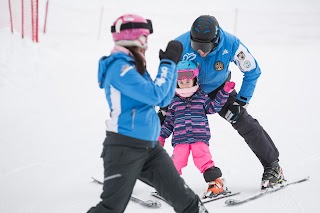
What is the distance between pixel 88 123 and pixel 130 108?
4.48 meters

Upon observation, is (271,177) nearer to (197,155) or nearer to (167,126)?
(197,155)

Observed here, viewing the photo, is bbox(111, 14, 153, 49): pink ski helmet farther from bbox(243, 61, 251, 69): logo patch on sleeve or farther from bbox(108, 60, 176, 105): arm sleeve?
bbox(243, 61, 251, 69): logo patch on sleeve

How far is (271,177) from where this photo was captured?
179 inches

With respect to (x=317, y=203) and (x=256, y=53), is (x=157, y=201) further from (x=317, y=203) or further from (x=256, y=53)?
(x=256, y=53)

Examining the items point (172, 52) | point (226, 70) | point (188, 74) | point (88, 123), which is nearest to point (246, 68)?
point (226, 70)

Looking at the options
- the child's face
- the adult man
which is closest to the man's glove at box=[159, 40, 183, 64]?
the adult man

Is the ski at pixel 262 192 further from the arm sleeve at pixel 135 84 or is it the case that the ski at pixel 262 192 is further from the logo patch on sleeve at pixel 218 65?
the arm sleeve at pixel 135 84

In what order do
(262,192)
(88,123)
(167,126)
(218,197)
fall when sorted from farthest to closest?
1. (88,123)
2. (167,126)
3. (262,192)
4. (218,197)

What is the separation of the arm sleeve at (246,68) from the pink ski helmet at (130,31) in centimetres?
159

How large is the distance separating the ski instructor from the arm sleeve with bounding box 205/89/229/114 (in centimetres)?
137

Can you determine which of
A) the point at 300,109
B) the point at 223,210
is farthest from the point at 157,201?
the point at 300,109

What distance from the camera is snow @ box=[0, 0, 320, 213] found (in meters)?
4.53

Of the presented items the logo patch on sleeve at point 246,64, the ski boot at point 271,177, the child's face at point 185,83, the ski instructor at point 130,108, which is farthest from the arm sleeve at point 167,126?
the ski instructor at point 130,108

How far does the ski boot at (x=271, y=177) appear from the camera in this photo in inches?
179
